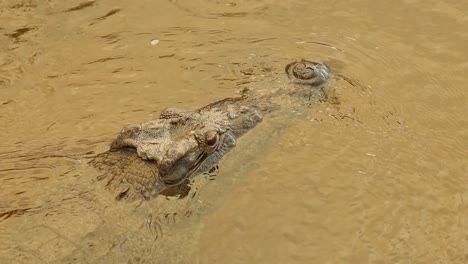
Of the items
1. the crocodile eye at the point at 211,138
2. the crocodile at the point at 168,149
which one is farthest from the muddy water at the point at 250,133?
the crocodile eye at the point at 211,138

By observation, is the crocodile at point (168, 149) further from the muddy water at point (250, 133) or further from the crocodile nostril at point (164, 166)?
the muddy water at point (250, 133)

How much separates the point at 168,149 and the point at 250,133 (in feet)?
2.92

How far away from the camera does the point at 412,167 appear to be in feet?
15.0

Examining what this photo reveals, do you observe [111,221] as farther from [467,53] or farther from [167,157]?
[467,53]

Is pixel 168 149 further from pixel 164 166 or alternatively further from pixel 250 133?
pixel 250 133

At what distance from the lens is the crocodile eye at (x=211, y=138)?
3940mm

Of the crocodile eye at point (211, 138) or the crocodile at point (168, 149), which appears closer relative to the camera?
the crocodile at point (168, 149)

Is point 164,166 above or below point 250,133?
above

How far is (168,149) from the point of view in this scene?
12.4 feet

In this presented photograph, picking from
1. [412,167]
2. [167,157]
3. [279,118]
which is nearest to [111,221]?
[167,157]

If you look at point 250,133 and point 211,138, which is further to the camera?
point 250,133

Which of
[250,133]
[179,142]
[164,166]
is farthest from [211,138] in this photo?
[250,133]

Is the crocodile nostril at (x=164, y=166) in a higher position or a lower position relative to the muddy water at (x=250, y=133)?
higher

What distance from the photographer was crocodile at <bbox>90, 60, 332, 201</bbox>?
3.81 metres
